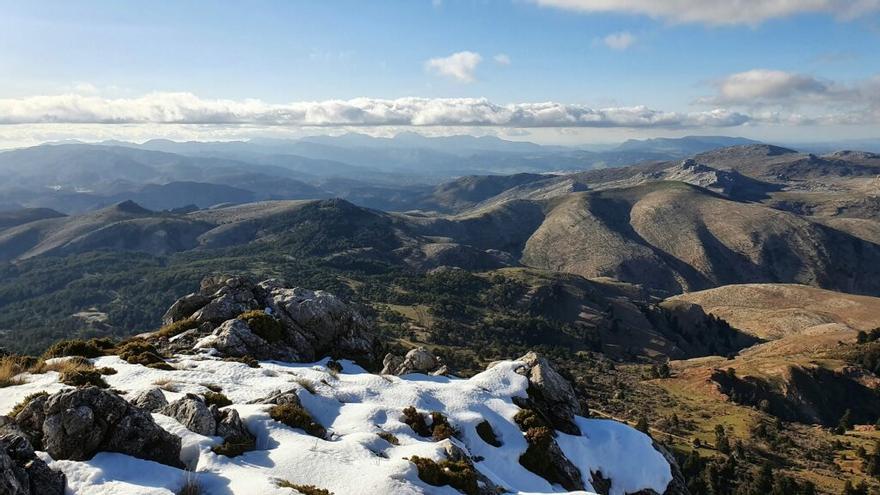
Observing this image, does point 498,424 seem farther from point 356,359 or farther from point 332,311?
point 332,311

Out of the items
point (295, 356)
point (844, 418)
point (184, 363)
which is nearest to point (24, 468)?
point (184, 363)

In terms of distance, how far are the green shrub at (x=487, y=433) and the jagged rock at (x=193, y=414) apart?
41.1 ft

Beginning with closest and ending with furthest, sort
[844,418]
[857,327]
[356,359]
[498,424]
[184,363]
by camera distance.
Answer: [498,424] < [184,363] < [356,359] < [844,418] < [857,327]

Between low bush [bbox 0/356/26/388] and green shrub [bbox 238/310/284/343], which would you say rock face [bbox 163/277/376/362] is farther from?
low bush [bbox 0/356/26/388]

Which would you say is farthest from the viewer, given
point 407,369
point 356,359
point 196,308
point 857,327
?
point 857,327

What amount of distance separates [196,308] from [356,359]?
53.8ft

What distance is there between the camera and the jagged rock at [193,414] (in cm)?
2050

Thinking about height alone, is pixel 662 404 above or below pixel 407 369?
below

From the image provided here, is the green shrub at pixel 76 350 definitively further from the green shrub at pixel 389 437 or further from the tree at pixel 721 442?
the tree at pixel 721 442

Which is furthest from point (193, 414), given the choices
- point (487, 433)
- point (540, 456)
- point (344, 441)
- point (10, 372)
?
point (540, 456)

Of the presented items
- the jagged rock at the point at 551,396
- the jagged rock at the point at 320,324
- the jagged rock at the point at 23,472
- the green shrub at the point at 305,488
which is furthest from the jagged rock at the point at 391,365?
the jagged rock at the point at 23,472

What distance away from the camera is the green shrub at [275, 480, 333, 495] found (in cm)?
1642

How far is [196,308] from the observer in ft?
149

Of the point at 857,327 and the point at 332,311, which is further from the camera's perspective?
the point at 857,327
